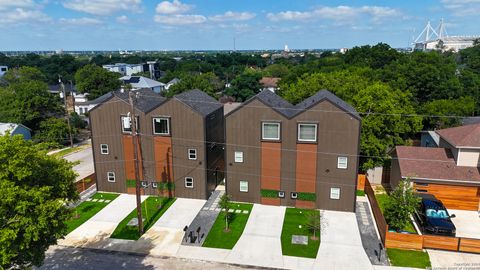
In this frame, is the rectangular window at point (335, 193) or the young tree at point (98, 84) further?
the young tree at point (98, 84)

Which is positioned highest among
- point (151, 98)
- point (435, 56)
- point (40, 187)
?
point (435, 56)

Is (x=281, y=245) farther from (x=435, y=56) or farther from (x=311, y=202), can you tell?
(x=435, y=56)

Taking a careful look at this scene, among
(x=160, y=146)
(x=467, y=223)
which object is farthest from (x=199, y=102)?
(x=467, y=223)

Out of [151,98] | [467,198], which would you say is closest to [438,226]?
[467,198]

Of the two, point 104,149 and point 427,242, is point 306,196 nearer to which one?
point 427,242

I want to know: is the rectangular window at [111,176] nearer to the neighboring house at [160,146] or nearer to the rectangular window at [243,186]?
the neighboring house at [160,146]

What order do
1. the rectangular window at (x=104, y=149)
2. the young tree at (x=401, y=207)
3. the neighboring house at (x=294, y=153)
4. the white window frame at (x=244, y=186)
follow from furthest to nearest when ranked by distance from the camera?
the rectangular window at (x=104, y=149) → the white window frame at (x=244, y=186) → the neighboring house at (x=294, y=153) → the young tree at (x=401, y=207)

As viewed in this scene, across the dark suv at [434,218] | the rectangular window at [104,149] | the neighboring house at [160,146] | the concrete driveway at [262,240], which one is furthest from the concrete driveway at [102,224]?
the dark suv at [434,218]
